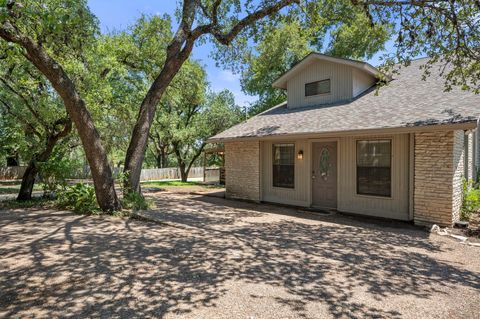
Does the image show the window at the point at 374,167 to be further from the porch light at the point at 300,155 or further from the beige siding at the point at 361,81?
the beige siding at the point at 361,81

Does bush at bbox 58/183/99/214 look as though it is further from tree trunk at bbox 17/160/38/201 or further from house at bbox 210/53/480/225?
house at bbox 210/53/480/225

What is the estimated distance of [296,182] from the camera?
9500mm

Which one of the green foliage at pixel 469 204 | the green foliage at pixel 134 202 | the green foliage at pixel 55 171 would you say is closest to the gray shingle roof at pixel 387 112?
the green foliage at pixel 469 204

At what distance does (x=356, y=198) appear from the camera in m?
8.13

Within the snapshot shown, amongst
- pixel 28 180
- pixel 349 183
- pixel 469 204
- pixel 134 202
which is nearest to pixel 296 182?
pixel 349 183

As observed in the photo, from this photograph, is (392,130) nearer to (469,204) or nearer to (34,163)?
(469,204)

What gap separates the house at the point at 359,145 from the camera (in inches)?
261

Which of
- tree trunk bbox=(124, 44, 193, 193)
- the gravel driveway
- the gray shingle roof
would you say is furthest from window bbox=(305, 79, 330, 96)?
the gravel driveway

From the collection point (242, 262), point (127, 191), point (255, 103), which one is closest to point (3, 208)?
point (127, 191)

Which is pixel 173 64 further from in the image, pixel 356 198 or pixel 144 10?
pixel 356 198

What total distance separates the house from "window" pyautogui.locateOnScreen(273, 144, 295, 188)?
35 mm

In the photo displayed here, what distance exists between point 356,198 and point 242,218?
3376 millimetres

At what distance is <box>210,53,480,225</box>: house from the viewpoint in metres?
6.63

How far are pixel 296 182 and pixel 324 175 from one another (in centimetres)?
101
